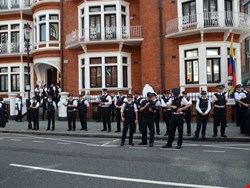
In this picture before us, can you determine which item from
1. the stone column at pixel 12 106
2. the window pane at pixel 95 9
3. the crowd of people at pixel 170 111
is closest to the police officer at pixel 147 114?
the crowd of people at pixel 170 111

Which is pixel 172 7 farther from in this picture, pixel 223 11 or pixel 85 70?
pixel 85 70

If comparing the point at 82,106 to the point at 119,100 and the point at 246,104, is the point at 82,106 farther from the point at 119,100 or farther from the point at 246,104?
the point at 246,104

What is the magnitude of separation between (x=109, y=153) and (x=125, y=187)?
399cm

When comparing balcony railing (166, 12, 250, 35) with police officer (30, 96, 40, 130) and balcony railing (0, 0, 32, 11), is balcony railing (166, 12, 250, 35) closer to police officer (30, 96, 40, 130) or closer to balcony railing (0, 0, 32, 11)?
police officer (30, 96, 40, 130)

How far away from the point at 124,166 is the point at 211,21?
14461 mm

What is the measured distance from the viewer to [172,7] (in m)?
21.3

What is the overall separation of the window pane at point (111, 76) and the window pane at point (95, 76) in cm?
52

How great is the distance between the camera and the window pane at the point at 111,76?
23.1 metres

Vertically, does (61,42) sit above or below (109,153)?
above

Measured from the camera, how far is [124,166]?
7.95m

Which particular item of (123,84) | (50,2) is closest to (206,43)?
(123,84)

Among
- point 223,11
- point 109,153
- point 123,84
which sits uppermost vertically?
point 223,11

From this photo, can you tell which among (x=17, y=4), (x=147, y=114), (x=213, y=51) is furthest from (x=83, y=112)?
(x=17, y=4)

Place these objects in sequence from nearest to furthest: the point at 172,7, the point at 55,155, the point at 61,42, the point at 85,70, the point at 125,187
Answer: the point at 125,187 < the point at 55,155 < the point at 172,7 < the point at 85,70 < the point at 61,42
